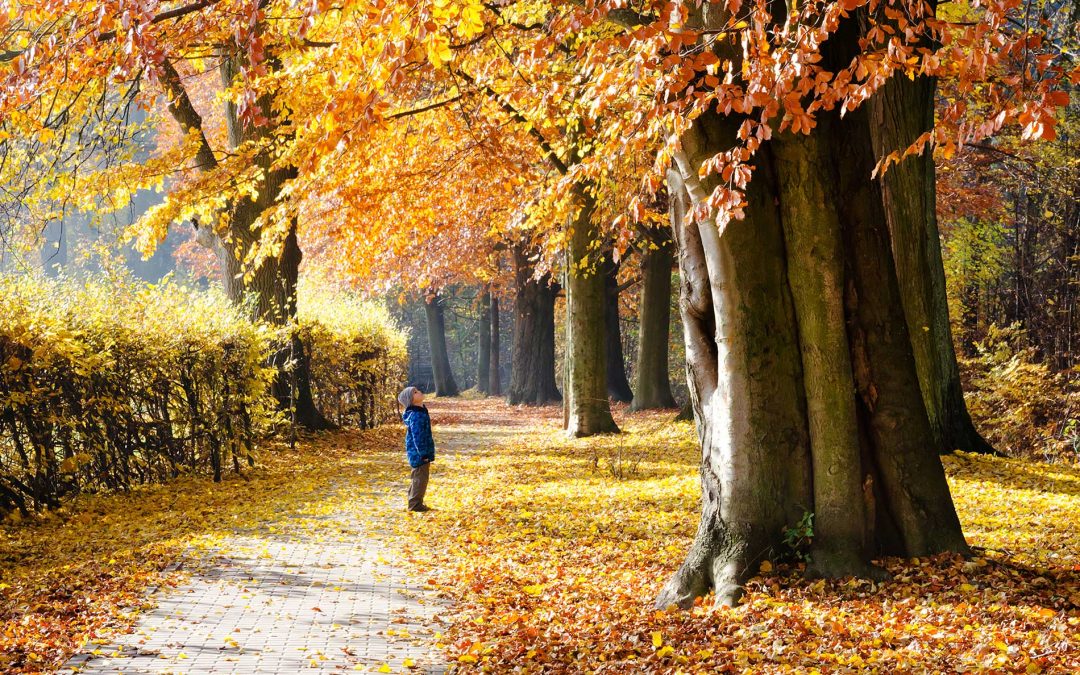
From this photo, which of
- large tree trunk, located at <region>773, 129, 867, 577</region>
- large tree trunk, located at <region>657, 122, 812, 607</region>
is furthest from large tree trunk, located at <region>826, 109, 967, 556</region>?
large tree trunk, located at <region>657, 122, 812, 607</region>

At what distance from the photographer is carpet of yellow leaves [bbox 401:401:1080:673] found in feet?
16.3

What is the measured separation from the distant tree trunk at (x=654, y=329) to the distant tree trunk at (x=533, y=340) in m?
6.25

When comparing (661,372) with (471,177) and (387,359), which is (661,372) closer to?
(387,359)

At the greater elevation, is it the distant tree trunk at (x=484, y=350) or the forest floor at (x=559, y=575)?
the distant tree trunk at (x=484, y=350)

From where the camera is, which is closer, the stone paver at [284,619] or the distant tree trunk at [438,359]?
the stone paver at [284,619]

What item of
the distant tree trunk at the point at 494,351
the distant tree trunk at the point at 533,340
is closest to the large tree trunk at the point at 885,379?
the distant tree trunk at the point at 533,340

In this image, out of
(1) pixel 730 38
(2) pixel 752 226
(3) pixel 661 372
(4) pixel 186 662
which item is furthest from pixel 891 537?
(3) pixel 661 372

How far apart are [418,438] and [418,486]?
516mm

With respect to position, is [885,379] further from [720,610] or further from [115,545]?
[115,545]

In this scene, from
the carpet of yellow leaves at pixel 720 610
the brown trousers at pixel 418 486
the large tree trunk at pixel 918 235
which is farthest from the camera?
the large tree trunk at pixel 918 235

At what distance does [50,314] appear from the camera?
9.07 meters

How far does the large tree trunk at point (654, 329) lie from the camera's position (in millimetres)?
24016

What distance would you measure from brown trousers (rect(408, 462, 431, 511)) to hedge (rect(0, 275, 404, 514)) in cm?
305

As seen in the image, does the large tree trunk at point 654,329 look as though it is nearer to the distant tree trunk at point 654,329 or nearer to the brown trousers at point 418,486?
the distant tree trunk at point 654,329
